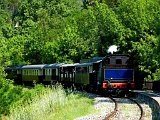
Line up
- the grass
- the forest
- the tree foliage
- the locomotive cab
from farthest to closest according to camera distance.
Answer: the tree foliage < the forest < the locomotive cab < the grass

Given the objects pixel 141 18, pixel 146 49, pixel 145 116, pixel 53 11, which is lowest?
pixel 145 116

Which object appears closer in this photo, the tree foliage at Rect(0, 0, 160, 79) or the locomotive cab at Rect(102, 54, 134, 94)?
the locomotive cab at Rect(102, 54, 134, 94)

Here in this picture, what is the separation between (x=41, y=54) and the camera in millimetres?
78250

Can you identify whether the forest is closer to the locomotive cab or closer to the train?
the train

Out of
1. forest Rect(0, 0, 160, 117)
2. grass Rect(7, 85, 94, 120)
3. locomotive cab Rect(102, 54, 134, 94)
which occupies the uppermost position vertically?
forest Rect(0, 0, 160, 117)

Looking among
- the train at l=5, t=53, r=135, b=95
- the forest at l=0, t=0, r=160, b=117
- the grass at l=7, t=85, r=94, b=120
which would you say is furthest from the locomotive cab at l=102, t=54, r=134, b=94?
the grass at l=7, t=85, r=94, b=120

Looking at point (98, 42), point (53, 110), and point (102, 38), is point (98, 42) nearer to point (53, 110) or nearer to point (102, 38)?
point (102, 38)

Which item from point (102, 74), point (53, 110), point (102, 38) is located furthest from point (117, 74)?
point (102, 38)

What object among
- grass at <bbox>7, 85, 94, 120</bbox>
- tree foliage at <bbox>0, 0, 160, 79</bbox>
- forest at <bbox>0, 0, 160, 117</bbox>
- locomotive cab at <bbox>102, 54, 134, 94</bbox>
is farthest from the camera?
tree foliage at <bbox>0, 0, 160, 79</bbox>

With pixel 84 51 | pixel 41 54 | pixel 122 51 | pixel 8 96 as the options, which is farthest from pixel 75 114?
pixel 41 54

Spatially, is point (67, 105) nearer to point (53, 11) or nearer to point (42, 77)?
point (42, 77)

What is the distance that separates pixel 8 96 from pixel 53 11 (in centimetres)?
8768

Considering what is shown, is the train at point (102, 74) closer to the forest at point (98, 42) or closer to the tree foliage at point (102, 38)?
the forest at point (98, 42)

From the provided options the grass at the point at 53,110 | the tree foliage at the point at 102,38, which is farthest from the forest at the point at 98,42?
the grass at the point at 53,110
